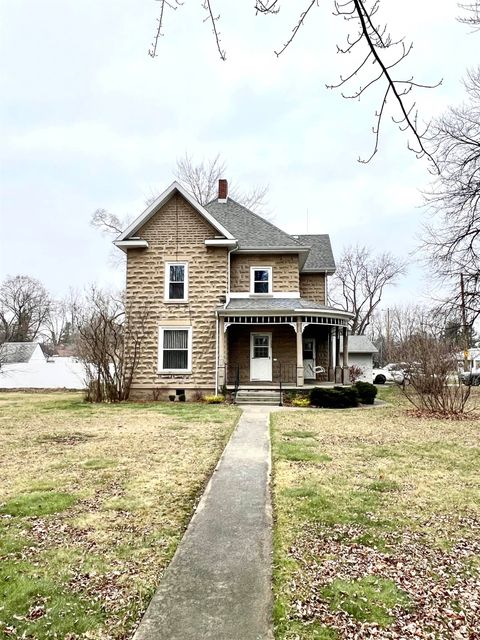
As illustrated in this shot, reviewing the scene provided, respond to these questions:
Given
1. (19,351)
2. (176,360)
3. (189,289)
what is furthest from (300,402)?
(19,351)

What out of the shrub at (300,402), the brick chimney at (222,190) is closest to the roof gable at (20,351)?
the brick chimney at (222,190)

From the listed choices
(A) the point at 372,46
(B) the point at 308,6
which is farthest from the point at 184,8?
(A) the point at 372,46

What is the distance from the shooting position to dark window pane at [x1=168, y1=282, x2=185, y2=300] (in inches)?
703

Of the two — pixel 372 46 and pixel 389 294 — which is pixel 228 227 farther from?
pixel 389 294

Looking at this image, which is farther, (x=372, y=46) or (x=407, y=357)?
(x=407, y=357)

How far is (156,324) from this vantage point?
17750 mm

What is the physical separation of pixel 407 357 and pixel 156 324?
9478mm

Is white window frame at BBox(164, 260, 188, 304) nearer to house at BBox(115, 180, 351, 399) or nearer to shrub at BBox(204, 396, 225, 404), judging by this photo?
house at BBox(115, 180, 351, 399)

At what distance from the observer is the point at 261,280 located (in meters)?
18.7

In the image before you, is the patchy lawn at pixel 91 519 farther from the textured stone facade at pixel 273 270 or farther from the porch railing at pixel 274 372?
the textured stone facade at pixel 273 270

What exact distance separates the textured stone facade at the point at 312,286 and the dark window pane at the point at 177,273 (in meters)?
6.21

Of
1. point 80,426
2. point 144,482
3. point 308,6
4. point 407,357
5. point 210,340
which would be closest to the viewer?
point 308,6

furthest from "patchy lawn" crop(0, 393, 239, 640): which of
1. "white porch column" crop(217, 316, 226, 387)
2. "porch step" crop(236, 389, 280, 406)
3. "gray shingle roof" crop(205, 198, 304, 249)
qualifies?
"gray shingle roof" crop(205, 198, 304, 249)

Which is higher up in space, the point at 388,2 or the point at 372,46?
the point at 388,2
